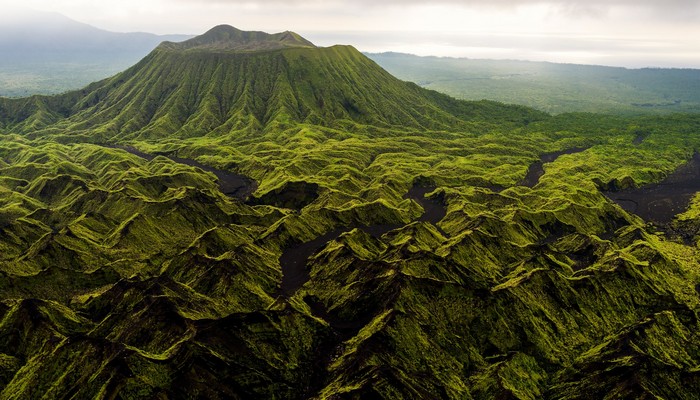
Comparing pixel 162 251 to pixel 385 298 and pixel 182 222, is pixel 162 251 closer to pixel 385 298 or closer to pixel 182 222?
pixel 182 222

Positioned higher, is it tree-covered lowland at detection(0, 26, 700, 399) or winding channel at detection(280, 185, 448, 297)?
tree-covered lowland at detection(0, 26, 700, 399)

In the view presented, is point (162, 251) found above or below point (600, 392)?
below

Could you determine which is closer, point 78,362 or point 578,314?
point 78,362

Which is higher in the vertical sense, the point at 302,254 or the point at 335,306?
the point at 335,306

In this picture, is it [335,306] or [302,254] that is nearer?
[335,306]

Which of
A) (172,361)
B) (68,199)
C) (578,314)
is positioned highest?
(172,361)

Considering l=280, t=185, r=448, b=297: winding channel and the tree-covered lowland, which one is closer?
the tree-covered lowland

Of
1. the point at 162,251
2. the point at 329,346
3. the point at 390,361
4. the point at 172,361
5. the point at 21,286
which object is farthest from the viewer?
the point at 162,251

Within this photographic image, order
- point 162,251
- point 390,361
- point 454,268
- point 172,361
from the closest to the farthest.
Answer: point 172,361
point 390,361
point 454,268
point 162,251

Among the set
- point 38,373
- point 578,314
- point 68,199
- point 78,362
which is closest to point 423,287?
point 578,314

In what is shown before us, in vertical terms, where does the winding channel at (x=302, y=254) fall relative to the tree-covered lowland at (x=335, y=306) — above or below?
below

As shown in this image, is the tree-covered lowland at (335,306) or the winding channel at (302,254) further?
the winding channel at (302,254)
